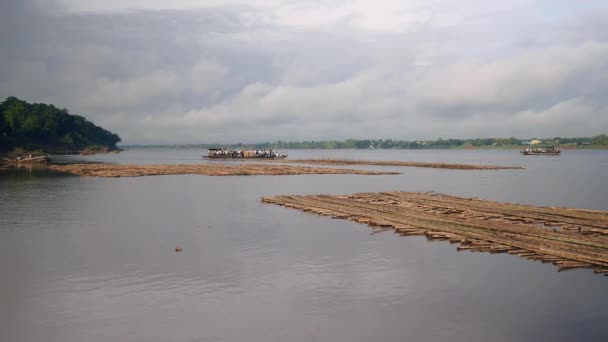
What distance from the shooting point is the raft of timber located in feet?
63.2

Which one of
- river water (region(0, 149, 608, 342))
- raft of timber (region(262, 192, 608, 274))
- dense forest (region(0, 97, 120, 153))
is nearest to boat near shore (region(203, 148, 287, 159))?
dense forest (region(0, 97, 120, 153))

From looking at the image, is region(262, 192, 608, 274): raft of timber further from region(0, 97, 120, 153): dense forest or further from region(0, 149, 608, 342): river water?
region(0, 97, 120, 153): dense forest

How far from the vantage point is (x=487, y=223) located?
25.0 metres

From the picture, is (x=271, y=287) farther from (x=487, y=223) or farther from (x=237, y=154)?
(x=237, y=154)

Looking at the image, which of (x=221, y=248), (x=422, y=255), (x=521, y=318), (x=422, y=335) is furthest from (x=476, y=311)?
(x=221, y=248)

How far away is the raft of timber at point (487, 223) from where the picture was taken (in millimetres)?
19250

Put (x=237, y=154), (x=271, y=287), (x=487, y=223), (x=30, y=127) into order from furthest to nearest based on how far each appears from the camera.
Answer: (x=30, y=127)
(x=237, y=154)
(x=487, y=223)
(x=271, y=287)

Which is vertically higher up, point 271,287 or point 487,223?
point 487,223

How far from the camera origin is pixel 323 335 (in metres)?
12.2

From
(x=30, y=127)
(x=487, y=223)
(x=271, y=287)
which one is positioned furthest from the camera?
(x=30, y=127)

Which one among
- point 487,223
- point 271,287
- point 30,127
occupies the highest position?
point 30,127

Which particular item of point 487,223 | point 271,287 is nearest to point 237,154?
point 487,223

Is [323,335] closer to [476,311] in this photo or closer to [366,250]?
[476,311]

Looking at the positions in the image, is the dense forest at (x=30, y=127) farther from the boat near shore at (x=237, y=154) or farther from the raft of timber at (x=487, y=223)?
the raft of timber at (x=487, y=223)
